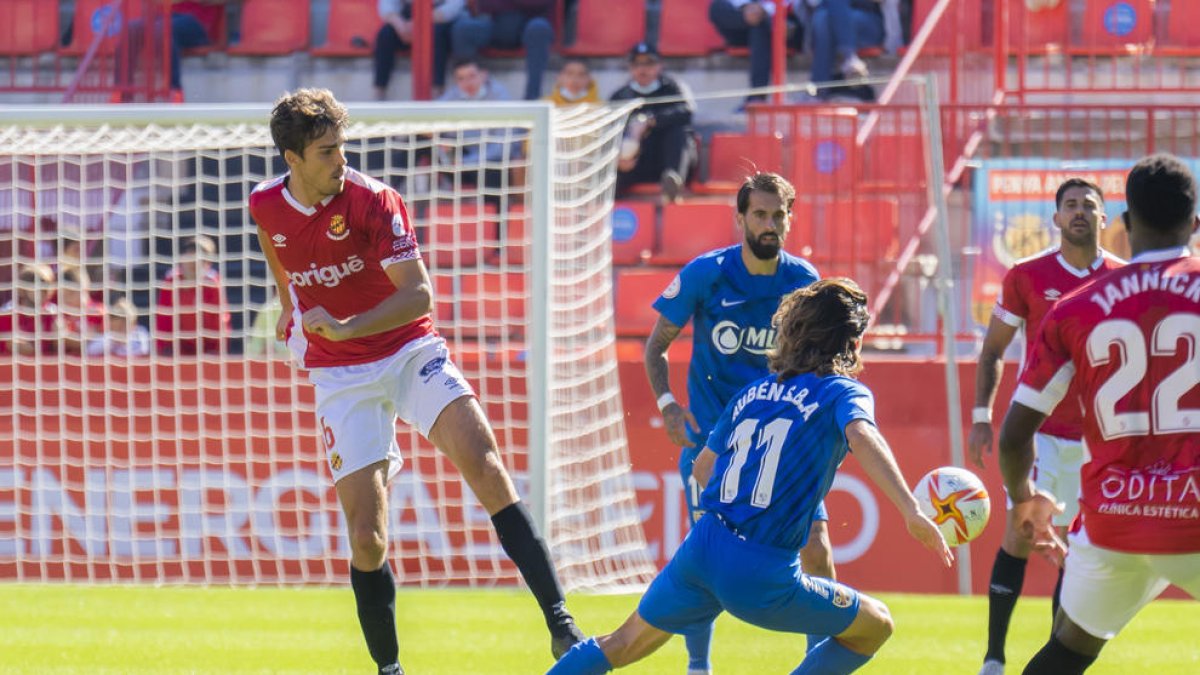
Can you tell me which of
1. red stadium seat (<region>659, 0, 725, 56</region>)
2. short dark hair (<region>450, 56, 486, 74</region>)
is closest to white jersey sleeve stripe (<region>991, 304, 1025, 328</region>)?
short dark hair (<region>450, 56, 486, 74</region>)

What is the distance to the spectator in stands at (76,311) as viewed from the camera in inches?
480

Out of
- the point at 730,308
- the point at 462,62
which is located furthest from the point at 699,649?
the point at 462,62

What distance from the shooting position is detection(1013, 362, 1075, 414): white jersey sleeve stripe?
4.78 meters

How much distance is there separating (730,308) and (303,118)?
6.73ft

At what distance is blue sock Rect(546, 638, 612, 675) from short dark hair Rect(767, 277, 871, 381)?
1013mm

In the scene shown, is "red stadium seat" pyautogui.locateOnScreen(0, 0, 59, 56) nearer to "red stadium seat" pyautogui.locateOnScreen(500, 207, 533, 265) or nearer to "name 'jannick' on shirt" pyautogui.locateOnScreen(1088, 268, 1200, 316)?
"red stadium seat" pyautogui.locateOnScreen(500, 207, 533, 265)

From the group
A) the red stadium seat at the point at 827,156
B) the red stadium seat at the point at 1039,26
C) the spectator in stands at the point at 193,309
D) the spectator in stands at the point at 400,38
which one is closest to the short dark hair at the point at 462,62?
the spectator in stands at the point at 400,38

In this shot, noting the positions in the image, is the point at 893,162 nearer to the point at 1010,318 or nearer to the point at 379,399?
the point at 1010,318

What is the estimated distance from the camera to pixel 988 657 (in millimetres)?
7078

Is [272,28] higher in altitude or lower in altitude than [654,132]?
higher

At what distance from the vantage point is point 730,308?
722cm

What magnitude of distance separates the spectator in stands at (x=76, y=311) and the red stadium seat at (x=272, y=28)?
5855 mm

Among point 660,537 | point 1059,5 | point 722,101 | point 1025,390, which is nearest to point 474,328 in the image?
point 660,537

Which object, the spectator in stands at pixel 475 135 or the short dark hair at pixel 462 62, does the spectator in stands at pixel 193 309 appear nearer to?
the spectator in stands at pixel 475 135
